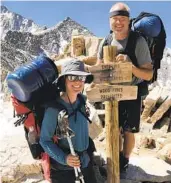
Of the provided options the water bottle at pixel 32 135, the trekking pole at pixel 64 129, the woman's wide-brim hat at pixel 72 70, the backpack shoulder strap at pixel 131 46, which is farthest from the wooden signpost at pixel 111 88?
the water bottle at pixel 32 135

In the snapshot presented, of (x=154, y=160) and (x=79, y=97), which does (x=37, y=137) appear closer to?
(x=79, y=97)

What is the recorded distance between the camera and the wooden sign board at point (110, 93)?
491 centimetres

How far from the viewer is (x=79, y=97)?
15.7ft

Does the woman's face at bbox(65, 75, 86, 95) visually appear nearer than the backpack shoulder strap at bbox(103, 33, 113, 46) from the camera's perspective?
Yes

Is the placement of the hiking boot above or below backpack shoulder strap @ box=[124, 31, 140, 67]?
below

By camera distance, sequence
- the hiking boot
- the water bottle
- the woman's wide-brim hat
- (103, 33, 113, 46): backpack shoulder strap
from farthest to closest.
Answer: the hiking boot < (103, 33, 113, 46): backpack shoulder strap < the water bottle < the woman's wide-brim hat

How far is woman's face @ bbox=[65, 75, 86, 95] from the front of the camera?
4398 millimetres

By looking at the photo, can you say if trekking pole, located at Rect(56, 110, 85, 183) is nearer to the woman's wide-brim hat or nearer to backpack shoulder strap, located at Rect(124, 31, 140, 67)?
the woman's wide-brim hat

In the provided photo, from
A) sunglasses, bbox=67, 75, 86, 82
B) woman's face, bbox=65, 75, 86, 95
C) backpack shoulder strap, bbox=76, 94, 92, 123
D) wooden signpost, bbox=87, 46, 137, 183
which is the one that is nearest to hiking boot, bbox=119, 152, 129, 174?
wooden signpost, bbox=87, 46, 137, 183

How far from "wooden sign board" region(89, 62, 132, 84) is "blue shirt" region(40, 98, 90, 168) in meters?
0.45

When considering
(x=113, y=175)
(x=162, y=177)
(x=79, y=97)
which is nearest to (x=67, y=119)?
(x=79, y=97)

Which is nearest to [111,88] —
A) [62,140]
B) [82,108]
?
[82,108]

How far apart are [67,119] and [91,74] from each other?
2.15 feet

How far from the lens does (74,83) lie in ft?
14.5
